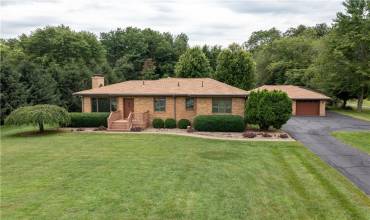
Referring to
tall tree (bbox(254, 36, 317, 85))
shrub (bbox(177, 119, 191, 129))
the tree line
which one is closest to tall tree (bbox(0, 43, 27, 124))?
the tree line

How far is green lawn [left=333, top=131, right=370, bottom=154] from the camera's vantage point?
18.9m

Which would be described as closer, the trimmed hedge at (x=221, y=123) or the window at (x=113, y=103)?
the trimmed hedge at (x=221, y=123)

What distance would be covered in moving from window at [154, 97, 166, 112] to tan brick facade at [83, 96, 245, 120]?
Result: 0.79 ft

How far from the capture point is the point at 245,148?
18.6 metres

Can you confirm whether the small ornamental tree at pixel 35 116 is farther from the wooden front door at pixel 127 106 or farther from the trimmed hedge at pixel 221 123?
the trimmed hedge at pixel 221 123

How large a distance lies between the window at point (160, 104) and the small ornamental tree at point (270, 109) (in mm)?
6714

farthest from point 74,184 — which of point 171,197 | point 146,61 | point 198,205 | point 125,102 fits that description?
point 146,61

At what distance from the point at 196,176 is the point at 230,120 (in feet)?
39.4

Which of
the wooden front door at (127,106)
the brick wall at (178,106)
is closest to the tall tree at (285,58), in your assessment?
the brick wall at (178,106)

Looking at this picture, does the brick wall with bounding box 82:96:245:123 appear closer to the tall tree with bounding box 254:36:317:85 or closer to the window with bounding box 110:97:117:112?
the window with bounding box 110:97:117:112

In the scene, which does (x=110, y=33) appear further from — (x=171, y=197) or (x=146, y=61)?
(x=171, y=197)

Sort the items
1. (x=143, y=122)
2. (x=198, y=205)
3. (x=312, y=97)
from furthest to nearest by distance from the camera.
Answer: (x=312, y=97)
(x=143, y=122)
(x=198, y=205)

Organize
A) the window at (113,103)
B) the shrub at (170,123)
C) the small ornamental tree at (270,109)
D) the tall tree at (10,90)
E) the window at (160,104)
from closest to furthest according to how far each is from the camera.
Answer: the small ornamental tree at (270,109) → the shrub at (170,123) → the window at (160,104) → the window at (113,103) → the tall tree at (10,90)

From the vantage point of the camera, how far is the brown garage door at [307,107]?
3962 centimetres
